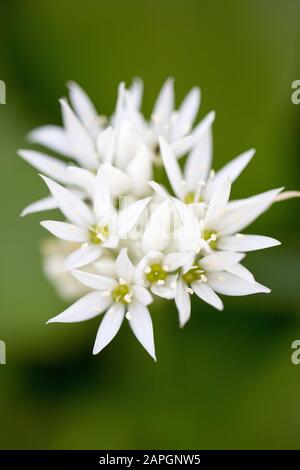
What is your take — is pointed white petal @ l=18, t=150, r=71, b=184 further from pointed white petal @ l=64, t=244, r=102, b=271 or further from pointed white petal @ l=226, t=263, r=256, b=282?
pointed white petal @ l=226, t=263, r=256, b=282

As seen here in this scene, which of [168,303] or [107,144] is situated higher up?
[107,144]

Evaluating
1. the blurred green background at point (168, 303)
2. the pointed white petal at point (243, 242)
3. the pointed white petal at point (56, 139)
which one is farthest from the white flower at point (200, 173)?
the blurred green background at point (168, 303)

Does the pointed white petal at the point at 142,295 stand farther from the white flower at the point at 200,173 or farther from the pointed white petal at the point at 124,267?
the white flower at the point at 200,173

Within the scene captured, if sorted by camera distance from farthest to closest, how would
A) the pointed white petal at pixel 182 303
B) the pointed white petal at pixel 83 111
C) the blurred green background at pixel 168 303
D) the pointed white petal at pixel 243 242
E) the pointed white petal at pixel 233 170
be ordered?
1. the blurred green background at pixel 168 303
2. the pointed white petal at pixel 83 111
3. the pointed white petal at pixel 233 170
4. the pointed white petal at pixel 243 242
5. the pointed white petal at pixel 182 303

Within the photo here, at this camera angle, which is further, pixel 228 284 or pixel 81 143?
pixel 81 143

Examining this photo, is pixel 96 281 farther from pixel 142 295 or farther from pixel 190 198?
pixel 190 198

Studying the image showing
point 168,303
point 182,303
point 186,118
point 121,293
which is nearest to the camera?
point 182,303

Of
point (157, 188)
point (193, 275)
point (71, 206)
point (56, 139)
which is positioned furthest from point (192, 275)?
point (56, 139)
